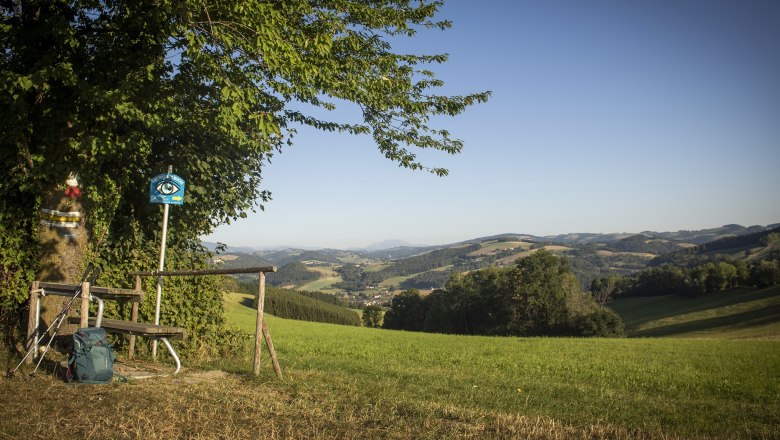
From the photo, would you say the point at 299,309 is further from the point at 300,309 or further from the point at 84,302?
the point at 84,302

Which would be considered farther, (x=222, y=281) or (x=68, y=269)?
(x=222, y=281)

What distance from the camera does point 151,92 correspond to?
7414 millimetres

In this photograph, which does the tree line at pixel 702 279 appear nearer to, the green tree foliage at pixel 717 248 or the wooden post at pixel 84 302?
the green tree foliage at pixel 717 248

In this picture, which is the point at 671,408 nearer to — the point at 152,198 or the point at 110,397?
the point at 110,397

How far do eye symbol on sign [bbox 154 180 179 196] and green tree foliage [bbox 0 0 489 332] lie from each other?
0.86m

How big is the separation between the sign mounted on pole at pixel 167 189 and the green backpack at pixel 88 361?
2.81 m

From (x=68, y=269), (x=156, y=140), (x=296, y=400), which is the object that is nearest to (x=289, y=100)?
(x=156, y=140)

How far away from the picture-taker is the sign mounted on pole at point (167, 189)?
8227 mm

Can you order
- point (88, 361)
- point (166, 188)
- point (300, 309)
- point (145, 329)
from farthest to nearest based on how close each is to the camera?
point (300, 309), point (166, 188), point (145, 329), point (88, 361)

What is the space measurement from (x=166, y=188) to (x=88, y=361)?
131 inches

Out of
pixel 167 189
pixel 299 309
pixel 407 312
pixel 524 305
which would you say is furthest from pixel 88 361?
pixel 299 309

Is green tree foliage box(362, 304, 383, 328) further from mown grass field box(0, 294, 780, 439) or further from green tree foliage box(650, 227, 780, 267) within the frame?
green tree foliage box(650, 227, 780, 267)

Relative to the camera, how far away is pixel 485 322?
2603 inches

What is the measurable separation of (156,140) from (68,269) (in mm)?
3308
